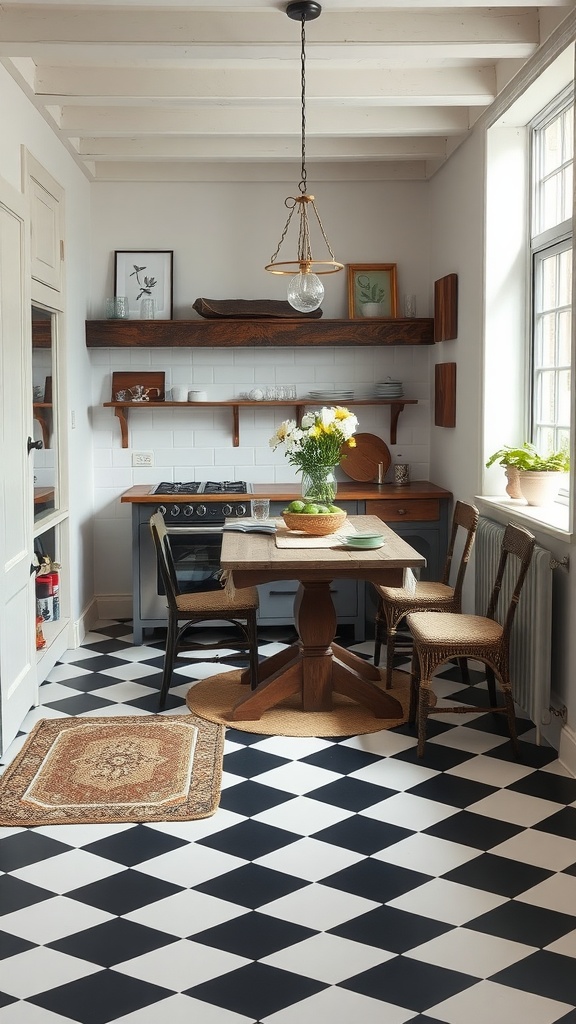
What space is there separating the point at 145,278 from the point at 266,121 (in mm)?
1417

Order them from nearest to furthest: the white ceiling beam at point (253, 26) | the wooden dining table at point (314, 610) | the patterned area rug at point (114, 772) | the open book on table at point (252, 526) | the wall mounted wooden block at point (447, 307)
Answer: the patterned area rug at point (114, 772)
the white ceiling beam at point (253, 26)
the wooden dining table at point (314, 610)
the open book on table at point (252, 526)
the wall mounted wooden block at point (447, 307)

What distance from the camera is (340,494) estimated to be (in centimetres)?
595

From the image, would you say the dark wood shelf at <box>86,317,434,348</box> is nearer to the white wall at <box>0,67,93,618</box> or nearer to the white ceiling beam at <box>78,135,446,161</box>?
the white wall at <box>0,67,93,618</box>

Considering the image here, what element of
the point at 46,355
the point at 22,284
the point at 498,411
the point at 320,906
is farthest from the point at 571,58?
the point at 320,906

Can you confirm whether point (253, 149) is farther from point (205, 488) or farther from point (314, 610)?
point (314, 610)

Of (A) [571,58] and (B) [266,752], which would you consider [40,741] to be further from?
(A) [571,58]

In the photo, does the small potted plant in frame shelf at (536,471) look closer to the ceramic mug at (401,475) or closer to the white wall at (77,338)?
the ceramic mug at (401,475)

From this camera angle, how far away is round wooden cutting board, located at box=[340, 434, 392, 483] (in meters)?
6.57

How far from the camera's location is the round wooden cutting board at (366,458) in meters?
6.57

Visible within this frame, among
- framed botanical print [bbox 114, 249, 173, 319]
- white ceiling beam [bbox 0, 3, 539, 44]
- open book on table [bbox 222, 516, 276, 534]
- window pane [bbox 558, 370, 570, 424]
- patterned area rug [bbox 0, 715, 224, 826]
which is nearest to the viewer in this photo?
patterned area rug [bbox 0, 715, 224, 826]

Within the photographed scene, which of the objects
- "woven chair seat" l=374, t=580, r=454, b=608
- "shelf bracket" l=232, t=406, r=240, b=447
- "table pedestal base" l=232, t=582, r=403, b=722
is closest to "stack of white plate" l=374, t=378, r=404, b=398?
"shelf bracket" l=232, t=406, r=240, b=447

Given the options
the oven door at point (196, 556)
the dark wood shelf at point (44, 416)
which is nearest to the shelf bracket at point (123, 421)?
the oven door at point (196, 556)

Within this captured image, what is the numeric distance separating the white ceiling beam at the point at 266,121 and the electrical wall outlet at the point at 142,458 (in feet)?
6.62

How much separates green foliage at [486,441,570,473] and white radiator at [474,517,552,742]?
0.34 meters
